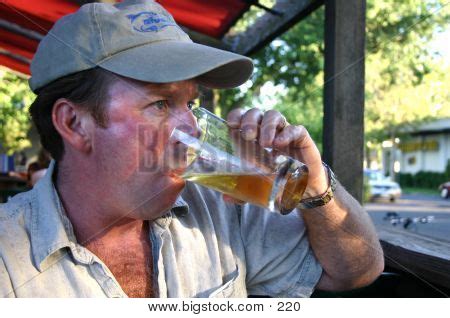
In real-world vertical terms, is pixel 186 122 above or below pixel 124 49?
below

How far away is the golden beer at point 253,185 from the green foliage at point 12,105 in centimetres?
500

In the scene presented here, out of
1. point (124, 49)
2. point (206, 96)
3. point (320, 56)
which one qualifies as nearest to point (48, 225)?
point (124, 49)

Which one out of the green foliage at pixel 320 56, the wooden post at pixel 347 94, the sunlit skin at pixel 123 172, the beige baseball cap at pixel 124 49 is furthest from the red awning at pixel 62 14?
the sunlit skin at pixel 123 172

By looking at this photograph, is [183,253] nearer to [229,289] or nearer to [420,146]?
[229,289]

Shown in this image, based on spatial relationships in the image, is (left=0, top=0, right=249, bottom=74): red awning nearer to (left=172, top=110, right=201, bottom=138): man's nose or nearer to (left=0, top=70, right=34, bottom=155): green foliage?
(left=0, top=70, right=34, bottom=155): green foliage

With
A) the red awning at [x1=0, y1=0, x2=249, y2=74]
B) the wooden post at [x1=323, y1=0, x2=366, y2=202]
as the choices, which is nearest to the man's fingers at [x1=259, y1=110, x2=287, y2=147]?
the wooden post at [x1=323, y1=0, x2=366, y2=202]

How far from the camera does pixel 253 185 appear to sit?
1.16m

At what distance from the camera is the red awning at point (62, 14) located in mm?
3365

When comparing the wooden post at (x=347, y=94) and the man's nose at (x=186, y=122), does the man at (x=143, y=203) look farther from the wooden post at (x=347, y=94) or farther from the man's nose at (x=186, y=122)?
the wooden post at (x=347, y=94)

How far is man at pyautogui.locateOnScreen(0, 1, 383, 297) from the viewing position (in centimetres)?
125

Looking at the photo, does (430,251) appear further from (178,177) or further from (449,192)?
(449,192)

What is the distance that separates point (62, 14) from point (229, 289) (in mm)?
2846

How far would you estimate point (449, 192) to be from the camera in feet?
82.1
